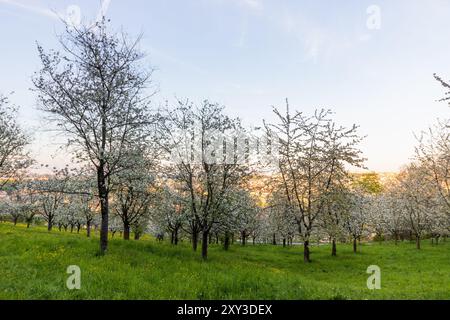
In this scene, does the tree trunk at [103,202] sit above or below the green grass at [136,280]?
above

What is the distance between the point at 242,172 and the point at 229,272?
1047 cm

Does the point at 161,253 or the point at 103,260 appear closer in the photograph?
the point at 103,260

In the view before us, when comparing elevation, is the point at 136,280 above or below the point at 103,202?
below

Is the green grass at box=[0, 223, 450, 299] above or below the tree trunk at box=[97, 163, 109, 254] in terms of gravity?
below

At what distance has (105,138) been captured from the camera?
19.9 meters

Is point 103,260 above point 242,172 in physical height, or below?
below

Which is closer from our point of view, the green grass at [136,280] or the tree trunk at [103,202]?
the green grass at [136,280]

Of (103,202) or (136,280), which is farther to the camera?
(103,202)

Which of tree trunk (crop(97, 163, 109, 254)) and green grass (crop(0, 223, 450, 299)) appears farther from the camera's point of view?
tree trunk (crop(97, 163, 109, 254))
